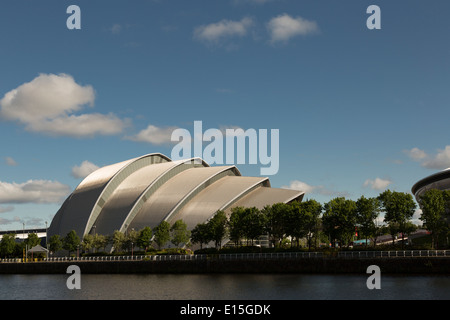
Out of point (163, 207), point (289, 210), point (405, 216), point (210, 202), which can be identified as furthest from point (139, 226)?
point (405, 216)

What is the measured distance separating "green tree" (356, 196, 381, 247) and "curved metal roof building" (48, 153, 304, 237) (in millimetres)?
23008

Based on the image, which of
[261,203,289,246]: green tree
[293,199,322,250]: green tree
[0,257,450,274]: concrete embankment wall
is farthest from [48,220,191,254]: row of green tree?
[293,199,322,250]: green tree

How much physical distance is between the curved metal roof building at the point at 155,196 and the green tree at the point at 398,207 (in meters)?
25.0

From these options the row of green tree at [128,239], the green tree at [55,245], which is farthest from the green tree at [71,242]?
the green tree at [55,245]

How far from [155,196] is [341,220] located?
4000 centimetres

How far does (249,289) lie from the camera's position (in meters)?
45.0

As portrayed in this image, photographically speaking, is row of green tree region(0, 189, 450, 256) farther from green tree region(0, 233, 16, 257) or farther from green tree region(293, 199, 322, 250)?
green tree region(0, 233, 16, 257)

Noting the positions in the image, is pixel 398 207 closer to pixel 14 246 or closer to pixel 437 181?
pixel 437 181

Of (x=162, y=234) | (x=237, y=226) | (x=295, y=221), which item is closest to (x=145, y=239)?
(x=162, y=234)

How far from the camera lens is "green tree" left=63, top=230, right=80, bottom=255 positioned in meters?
93.1

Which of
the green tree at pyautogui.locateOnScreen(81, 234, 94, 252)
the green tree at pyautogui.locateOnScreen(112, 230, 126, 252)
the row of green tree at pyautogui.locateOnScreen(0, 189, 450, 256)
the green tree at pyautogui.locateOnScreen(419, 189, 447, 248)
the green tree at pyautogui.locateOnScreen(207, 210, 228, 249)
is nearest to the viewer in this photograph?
the green tree at pyautogui.locateOnScreen(419, 189, 447, 248)

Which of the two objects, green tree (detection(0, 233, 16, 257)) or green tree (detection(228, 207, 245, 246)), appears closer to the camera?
green tree (detection(228, 207, 245, 246))
